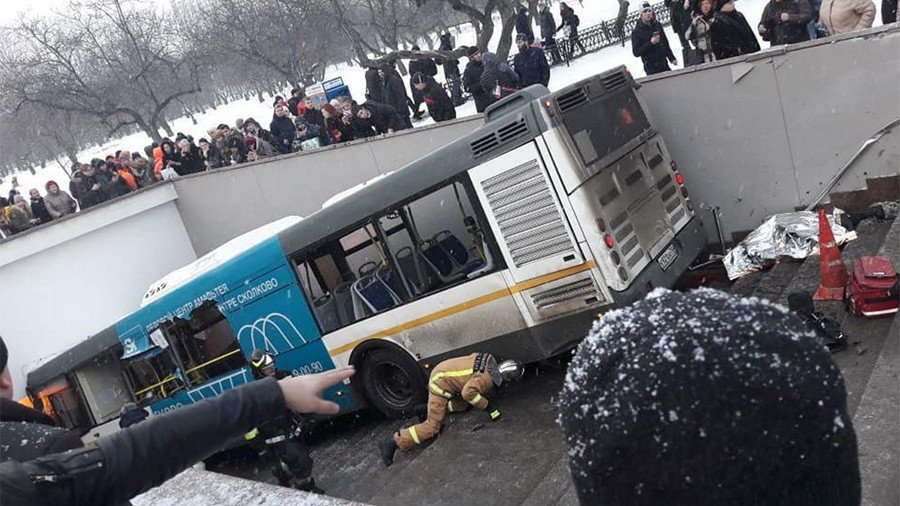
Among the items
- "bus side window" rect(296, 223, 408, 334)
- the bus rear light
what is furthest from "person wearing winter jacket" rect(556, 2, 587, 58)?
the bus rear light

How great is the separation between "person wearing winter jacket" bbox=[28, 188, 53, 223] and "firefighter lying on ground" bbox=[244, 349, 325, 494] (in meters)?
11.2

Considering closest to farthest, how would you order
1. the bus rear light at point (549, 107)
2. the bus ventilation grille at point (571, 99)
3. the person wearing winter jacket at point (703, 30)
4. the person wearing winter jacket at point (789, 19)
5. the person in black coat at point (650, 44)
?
the bus rear light at point (549, 107)
the bus ventilation grille at point (571, 99)
the person wearing winter jacket at point (789, 19)
the person wearing winter jacket at point (703, 30)
the person in black coat at point (650, 44)

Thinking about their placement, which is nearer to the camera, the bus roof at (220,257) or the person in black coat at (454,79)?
the bus roof at (220,257)

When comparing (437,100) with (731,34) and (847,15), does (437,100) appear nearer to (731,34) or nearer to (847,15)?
(731,34)

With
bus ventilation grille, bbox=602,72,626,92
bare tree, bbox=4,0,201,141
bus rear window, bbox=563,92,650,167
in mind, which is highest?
bare tree, bbox=4,0,201,141

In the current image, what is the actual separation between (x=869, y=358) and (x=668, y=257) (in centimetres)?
251

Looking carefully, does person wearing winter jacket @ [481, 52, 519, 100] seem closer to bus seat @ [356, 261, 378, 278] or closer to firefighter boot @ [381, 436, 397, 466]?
bus seat @ [356, 261, 378, 278]

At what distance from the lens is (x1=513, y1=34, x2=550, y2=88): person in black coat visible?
12234 millimetres

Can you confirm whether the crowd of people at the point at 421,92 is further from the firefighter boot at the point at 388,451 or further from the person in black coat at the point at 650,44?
the firefighter boot at the point at 388,451

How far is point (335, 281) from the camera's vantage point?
898cm

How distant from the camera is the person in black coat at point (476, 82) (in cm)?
1226

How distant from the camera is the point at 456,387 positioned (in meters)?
7.57

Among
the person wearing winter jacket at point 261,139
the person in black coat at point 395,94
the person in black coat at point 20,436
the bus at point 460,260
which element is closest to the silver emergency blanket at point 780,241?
the bus at point 460,260

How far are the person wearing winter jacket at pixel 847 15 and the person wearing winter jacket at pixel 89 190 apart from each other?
15537mm
